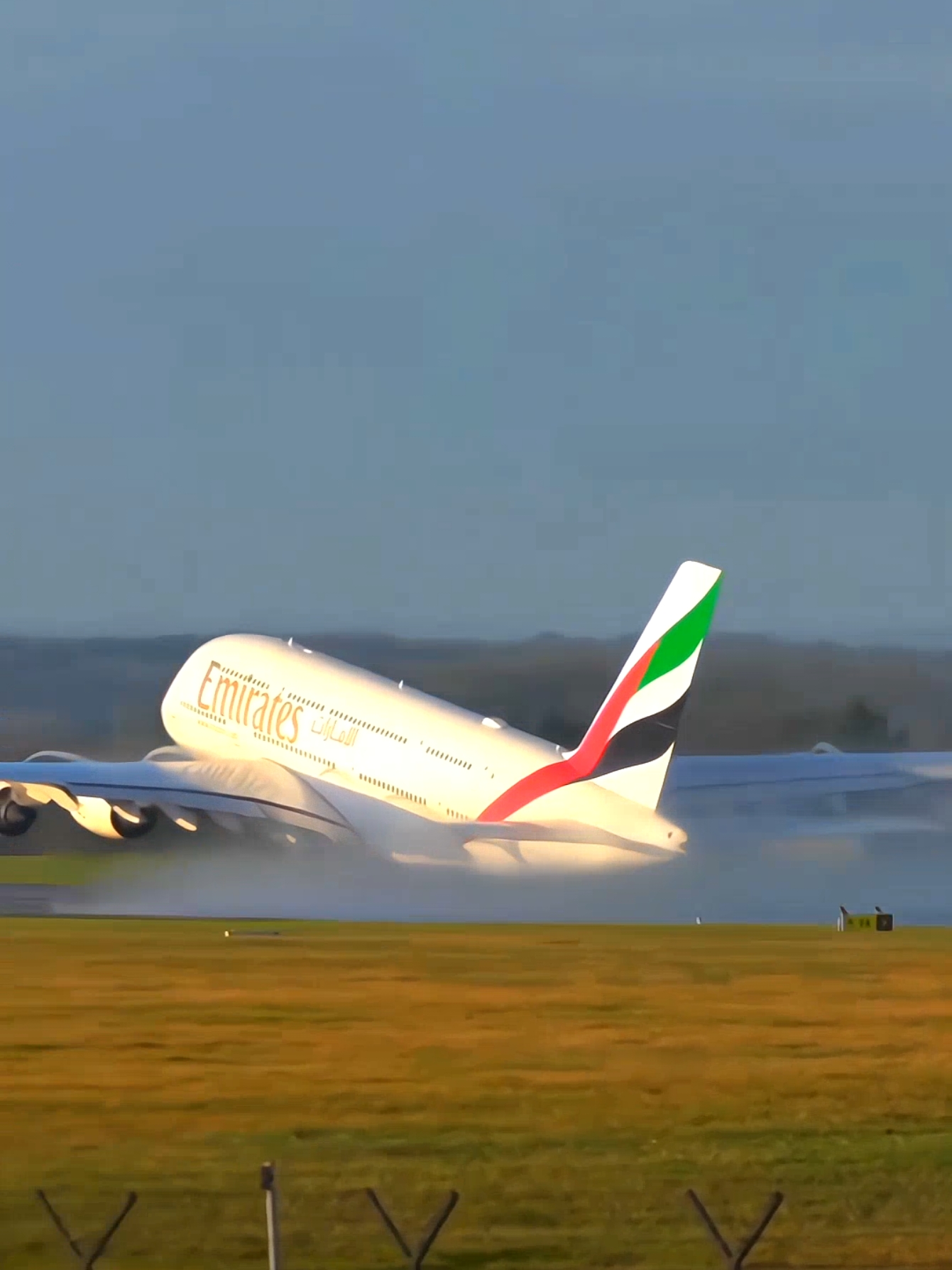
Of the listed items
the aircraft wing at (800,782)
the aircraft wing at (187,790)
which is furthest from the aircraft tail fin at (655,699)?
the aircraft wing at (187,790)

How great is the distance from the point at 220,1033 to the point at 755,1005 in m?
7.19

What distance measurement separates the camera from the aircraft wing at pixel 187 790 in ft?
174

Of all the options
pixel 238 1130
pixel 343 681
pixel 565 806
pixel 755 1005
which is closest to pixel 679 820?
pixel 565 806

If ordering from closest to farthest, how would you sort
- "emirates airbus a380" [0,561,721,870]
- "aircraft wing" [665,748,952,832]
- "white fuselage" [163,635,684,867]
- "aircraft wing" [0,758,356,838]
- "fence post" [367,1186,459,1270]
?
"fence post" [367,1186,459,1270] < "emirates airbus a380" [0,561,721,870] < "white fuselage" [163,635,684,867] < "aircraft wing" [0,758,356,838] < "aircraft wing" [665,748,952,832]

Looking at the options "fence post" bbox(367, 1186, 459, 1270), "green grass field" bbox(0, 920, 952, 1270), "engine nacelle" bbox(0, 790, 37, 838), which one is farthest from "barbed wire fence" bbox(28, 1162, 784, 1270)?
"engine nacelle" bbox(0, 790, 37, 838)

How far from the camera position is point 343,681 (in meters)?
56.7

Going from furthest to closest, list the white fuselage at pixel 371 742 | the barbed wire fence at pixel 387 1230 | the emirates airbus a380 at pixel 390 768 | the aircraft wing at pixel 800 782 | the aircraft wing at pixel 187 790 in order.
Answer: the aircraft wing at pixel 800 782 < the aircraft wing at pixel 187 790 < the white fuselage at pixel 371 742 < the emirates airbus a380 at pixel 390 768 < the barbed wire fence at pixel 387 1230

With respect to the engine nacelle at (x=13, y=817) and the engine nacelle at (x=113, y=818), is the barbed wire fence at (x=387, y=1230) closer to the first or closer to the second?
the engine nacelle at (x=13, y=817)

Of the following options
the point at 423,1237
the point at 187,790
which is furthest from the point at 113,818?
the point at 423,1237

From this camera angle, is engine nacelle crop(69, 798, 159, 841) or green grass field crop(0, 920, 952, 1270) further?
engine nacelle crop(69, 798, 159, 841)

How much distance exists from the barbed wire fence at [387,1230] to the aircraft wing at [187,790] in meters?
31.8

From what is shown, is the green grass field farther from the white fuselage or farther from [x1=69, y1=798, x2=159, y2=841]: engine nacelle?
[x1=69, y1=798, x2=159, y2=841]: engine nacelle

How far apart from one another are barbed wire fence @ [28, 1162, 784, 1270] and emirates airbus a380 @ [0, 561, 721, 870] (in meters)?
25.5

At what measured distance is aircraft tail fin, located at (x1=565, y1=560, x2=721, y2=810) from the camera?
153 ft
